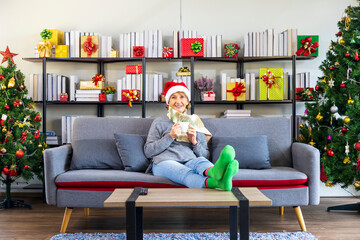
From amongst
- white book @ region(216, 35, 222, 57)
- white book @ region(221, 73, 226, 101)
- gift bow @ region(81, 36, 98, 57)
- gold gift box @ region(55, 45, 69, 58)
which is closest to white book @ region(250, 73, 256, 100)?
white book @ region(221, 73, 226, 101)

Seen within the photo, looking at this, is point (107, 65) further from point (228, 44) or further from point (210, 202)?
point (210, 202)

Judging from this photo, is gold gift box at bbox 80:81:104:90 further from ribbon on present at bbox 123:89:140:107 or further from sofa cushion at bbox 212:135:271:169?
sofa cushion at bbox 212:135:271:169

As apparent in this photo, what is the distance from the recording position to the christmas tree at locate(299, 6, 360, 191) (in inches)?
130

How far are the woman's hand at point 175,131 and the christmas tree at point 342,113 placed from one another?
1.36 meters

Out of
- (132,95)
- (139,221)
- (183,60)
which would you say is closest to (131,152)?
(139,221)

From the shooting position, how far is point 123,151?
10.2ft

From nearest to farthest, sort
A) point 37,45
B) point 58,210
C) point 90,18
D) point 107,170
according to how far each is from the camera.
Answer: point 107,170 < point 58,210 < point 37,45 < point 90,18

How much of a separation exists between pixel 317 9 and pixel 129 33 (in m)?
2.18

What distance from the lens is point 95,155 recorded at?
3.16 m

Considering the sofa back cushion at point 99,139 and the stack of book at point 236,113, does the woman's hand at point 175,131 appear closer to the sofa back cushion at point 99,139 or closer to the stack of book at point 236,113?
the sofa back cushion at point 99,139

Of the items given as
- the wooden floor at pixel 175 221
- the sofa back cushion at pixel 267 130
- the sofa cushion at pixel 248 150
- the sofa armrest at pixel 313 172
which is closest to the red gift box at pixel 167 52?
the sofa back cushion at pixel 267 130

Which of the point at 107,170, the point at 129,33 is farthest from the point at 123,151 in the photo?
the point at 129,33

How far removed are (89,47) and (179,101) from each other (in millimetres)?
1539

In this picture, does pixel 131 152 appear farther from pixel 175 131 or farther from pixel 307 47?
pixel 307 47
